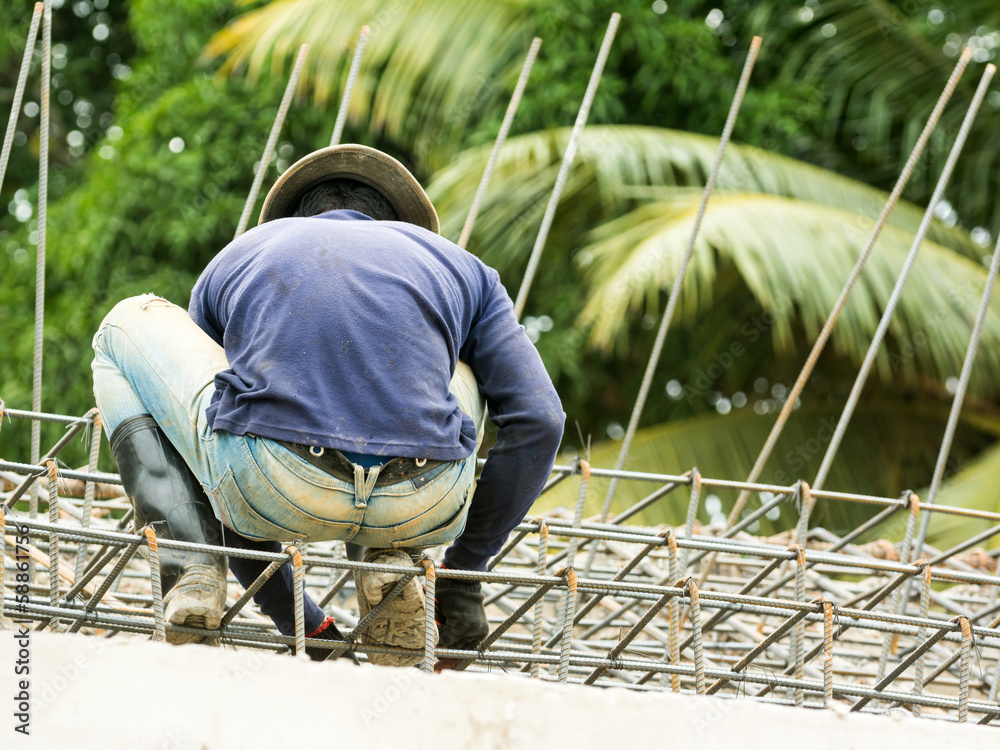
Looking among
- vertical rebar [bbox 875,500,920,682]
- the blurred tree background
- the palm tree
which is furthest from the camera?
the blurred tree background

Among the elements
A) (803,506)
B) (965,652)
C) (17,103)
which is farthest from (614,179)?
(965,652)

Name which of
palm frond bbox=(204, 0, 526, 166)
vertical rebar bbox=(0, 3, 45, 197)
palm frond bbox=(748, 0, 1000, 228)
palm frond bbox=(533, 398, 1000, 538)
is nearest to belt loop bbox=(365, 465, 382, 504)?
vertical rebar bbox=(0, 3, 45, 197)

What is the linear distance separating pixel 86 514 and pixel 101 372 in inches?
29.5

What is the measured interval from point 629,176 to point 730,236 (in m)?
2.18

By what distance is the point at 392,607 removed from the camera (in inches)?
84.0

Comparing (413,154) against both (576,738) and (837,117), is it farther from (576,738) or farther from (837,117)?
(576,738)

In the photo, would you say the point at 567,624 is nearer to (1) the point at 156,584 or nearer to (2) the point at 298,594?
(2) the point at 298,594

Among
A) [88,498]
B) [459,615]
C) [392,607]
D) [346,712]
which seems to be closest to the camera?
→ [346,712]

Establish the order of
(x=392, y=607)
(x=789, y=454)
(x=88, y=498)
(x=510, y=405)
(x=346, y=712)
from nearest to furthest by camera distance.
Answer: (x=346, y=712) < (x=392, y=607) < (x=510, y=405) < (x=88, y=498) < (x=789, y=454)

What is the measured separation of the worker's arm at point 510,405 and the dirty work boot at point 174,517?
54cm

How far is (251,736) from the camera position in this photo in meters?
1.39

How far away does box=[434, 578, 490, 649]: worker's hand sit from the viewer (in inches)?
92.6

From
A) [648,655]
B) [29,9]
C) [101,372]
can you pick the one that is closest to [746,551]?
[648,655]

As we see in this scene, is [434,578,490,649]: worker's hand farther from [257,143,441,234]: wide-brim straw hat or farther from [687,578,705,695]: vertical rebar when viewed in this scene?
[257,143,441,234]: wide-brim straw hat
